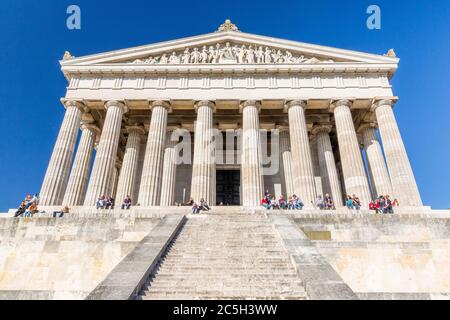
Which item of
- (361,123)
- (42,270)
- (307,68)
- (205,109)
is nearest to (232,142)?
(205,109)

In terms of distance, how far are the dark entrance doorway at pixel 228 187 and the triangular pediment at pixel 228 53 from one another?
11359mm

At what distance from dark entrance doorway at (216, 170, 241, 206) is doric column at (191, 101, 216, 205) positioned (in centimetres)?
681

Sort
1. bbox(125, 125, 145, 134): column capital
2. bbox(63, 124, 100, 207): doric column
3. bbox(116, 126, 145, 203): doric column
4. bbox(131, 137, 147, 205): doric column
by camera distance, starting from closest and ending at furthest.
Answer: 1. bbox(63, 124, 100, 207): doric column
2. bbox(116, 126, 145, 203): doric column
3. bbox(131, 137, 147, 205): doric column
4. bbox(125, 125, 145, 134): column capital

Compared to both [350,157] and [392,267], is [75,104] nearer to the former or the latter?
[350,157]

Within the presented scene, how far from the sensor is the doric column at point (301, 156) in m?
23.8

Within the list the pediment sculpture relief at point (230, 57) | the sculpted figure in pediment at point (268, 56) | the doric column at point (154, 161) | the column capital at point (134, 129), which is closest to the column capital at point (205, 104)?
the doric column at point (154, 161)

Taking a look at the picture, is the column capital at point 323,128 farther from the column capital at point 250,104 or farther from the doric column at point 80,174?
the doric column at point 80,174

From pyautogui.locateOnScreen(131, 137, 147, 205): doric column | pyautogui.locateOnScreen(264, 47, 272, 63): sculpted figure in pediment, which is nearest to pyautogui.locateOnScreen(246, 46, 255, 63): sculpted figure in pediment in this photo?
pyautogui.locateOnScreen(264, 47, 272, 63): sculpted figure in pediment

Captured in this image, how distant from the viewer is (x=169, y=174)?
89.8ft

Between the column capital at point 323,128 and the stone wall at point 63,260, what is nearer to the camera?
the stone wall at point 63,260

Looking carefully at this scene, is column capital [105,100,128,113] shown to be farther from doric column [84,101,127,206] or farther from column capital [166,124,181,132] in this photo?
column capital [166,124,181,132]

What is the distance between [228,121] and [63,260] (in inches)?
847

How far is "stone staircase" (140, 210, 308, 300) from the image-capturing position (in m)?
8.19

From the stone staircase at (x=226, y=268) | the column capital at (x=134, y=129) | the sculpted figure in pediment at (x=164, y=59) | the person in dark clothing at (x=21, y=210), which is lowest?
the stone staircase at (x=226, y=268)
